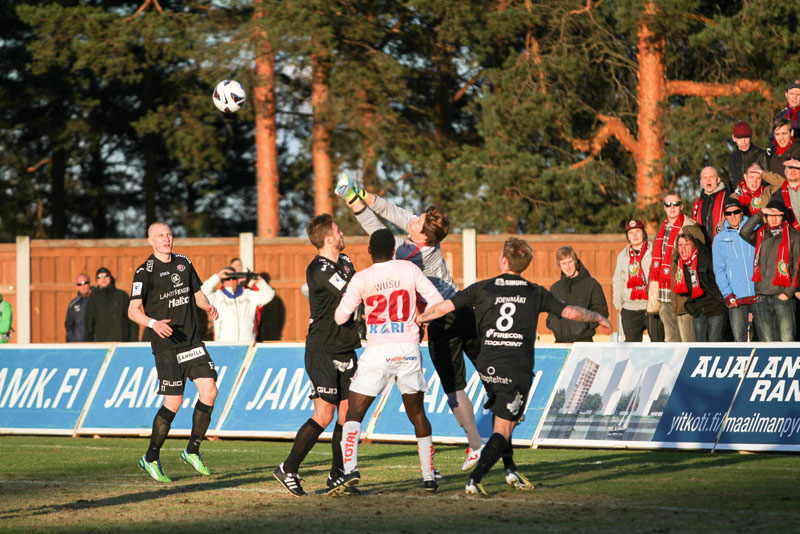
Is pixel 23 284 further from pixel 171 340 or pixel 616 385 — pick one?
pixel 616 385

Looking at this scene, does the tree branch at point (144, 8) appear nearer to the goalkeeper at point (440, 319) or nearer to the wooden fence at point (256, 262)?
the wooden fence at point (256, 262)

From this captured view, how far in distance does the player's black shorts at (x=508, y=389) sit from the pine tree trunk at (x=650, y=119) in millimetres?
15364

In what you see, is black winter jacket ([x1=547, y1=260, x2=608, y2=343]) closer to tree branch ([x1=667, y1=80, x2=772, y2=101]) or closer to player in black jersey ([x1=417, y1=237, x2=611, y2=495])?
player in black jersey ([x1=417, y1=237, x2=611, y2=495])

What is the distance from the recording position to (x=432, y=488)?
880 centimetres

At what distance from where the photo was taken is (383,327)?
854 centimetres

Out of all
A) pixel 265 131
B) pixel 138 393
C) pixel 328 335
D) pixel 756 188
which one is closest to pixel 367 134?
pixel 265 131

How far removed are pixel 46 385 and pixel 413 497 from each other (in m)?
8.41

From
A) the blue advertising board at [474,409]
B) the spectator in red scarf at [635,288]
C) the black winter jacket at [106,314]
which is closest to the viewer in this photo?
the blue advertising board at [474,409]

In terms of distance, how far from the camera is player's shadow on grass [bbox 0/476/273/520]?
837cm

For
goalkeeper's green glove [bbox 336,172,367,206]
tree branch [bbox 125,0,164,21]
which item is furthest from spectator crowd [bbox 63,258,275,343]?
tree branch [bbox 125,0,164,21]

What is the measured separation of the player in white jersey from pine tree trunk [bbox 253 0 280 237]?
17784 mm

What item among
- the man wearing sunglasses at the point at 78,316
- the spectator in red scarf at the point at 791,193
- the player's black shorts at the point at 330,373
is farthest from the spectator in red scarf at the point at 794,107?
the man wearing sunglasses at the point at 78,316

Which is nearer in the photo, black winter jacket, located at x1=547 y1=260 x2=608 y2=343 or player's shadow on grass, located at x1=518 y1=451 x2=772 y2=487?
player's shadow on grass, located at x1=518 y1=451 x2=772 y2=487

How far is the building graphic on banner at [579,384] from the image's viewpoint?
12367 mm
